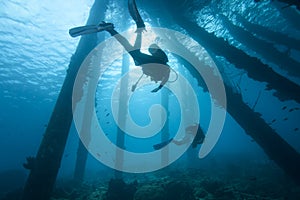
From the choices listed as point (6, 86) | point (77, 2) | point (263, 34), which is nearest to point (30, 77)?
point (6, 86)

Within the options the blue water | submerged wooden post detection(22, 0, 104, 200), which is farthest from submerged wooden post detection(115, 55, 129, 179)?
submerged wooden post detection(22, 0, 104, 200)

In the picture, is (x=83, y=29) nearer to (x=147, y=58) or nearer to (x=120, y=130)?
(x=147, y=58)

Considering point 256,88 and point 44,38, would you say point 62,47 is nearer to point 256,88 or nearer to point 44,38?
point 44,38

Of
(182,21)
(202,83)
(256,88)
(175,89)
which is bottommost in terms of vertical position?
(202,83)

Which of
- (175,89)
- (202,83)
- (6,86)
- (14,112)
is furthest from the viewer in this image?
(14,112)

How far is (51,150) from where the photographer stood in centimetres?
580

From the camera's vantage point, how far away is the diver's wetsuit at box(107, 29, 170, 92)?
511 centimetres

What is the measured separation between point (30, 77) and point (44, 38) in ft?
27.9

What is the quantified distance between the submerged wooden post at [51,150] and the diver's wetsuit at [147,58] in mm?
2663

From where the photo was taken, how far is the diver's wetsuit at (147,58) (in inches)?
201

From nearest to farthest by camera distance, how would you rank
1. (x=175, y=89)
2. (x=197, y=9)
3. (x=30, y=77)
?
(x=197, y=9) → (x=30, y=77) → (x=175, y=89)

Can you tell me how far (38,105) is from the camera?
32.8m

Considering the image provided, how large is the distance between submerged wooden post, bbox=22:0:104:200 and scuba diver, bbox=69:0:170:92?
7.19 feet

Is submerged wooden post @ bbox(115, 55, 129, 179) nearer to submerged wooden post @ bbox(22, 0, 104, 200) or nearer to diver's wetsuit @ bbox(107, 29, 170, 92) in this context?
submerged wooden post @ bbox(22, 0, 104, 200)
